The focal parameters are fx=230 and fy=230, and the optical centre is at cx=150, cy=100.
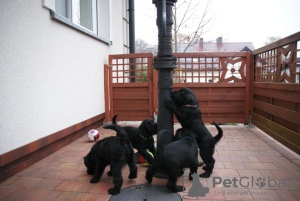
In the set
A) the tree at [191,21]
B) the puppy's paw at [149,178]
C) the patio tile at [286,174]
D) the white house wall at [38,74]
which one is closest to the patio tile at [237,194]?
the patio tile at [286,174]

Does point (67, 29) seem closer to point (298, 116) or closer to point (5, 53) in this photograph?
point (5, 53)

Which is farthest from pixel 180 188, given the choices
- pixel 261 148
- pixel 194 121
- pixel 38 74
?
pixel 38 74

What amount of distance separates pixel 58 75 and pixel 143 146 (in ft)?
7.02

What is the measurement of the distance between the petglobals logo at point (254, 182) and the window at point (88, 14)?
3834 mm

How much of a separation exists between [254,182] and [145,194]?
141 centimetres

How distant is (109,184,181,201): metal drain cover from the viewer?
8.29 feet

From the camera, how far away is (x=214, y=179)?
3020 millimetres

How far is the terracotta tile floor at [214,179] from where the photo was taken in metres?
2.59

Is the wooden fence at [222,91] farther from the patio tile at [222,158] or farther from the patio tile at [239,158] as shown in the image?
the patio tile at [222,158]

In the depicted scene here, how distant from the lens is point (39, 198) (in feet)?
8.27

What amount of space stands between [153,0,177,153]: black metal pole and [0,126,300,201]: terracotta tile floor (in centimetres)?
A: 77

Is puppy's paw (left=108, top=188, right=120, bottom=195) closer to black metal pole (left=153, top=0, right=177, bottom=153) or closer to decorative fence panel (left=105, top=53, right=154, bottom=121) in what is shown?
black metal pole (left=153, top=0, right=177, bottom=153)

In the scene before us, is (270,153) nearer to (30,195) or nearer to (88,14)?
(30,195)

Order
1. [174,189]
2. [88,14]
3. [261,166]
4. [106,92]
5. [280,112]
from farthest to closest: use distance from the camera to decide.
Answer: [106,92]
[88,14]
[280,112]
[261,166]
[174,189]
